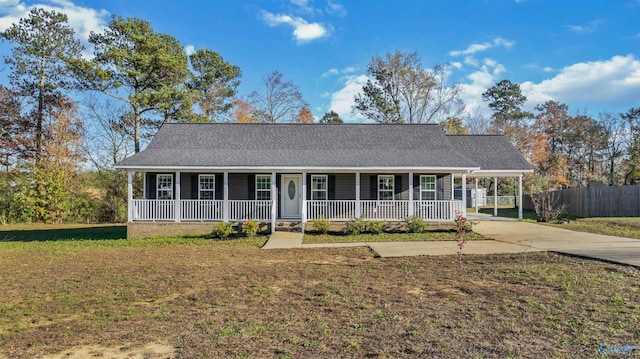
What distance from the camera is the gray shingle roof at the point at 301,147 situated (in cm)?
1572

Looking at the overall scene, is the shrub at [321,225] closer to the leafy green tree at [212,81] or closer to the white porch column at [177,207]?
the white porch column at [177,207]

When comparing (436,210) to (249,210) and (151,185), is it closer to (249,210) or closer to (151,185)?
(249,210)

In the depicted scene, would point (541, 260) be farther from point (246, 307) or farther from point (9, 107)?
point (9, 107)

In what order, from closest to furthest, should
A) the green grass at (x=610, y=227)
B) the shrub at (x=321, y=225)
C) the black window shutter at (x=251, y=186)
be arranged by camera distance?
the green grass at (x=610, y=227)
the shrub at (x=321, y=225)
the black window shutter at (x=251, y=186)

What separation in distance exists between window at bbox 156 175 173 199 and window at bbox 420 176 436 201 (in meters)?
10.5

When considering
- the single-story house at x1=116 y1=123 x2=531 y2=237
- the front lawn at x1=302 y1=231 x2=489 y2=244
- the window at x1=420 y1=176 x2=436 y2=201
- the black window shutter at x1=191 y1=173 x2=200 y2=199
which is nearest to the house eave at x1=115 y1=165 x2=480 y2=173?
the single-story house at x1=116 y1=123 x2=531 y2=237

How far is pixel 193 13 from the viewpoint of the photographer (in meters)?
17.1

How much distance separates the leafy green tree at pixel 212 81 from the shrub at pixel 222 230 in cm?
2002

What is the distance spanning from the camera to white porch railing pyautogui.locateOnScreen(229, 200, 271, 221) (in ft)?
52.2

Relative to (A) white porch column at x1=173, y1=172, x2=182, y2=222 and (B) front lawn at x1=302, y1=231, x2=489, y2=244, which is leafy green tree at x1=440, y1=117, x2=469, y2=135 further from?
(A) white porch column at x1=173, y1=172, x2=182, y2=222

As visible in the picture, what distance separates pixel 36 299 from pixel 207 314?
10.1ft

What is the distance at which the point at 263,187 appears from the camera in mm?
17047

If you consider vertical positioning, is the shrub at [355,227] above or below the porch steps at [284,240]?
above

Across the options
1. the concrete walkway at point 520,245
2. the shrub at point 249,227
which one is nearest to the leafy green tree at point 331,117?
the concrete walkway at point 520,245
